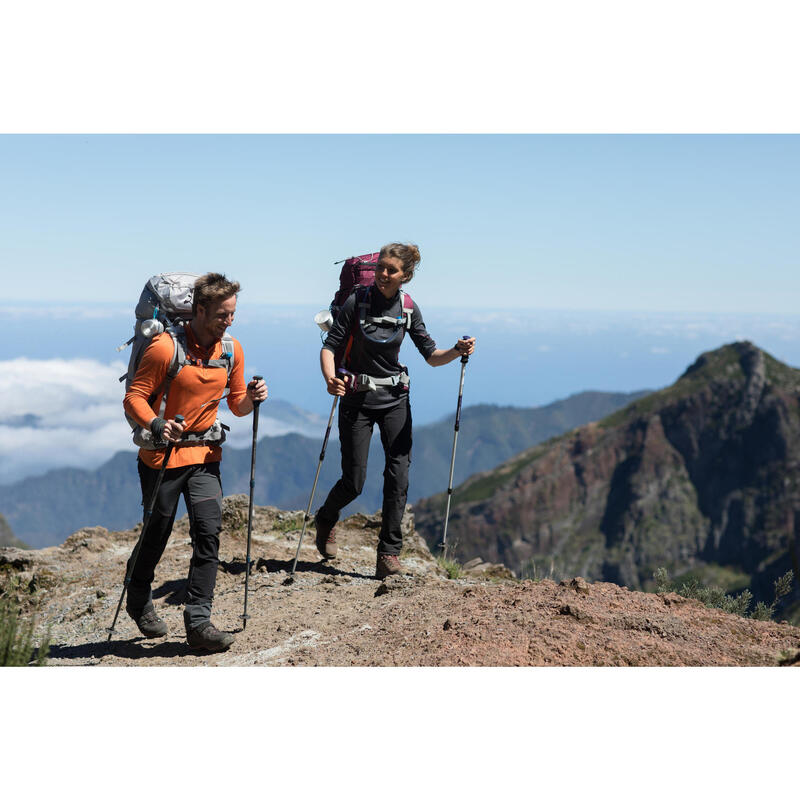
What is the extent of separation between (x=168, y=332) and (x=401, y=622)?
308 cm

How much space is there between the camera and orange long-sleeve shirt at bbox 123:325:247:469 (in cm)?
643

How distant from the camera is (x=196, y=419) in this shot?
671cm

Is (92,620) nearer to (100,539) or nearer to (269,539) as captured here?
(269,539)

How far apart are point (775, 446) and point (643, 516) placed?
29068mm

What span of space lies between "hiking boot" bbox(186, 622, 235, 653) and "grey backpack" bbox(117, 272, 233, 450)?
1.58 m

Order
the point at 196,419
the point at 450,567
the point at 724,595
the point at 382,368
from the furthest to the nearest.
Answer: the point at 450,567 < the point at 724,595 < the point at 382,368 < the point at 196,419

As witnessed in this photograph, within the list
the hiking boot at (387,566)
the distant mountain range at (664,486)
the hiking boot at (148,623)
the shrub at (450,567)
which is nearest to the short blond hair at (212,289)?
the hiking boot at (148,623)

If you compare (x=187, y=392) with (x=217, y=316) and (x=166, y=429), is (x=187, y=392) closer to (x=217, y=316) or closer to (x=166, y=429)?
(x=166, y=429)

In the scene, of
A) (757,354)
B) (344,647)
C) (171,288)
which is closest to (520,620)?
(344,647)

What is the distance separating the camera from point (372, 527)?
1256cm

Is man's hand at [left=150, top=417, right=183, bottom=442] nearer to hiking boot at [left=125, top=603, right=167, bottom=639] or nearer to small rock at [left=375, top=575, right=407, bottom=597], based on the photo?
hiking boot at [left=125, top=603, right=167, bottom=639]

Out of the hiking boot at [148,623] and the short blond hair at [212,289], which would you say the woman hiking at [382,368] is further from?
the hiking boot at [148,623]

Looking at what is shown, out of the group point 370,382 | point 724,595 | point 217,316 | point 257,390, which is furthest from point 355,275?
point 724,595

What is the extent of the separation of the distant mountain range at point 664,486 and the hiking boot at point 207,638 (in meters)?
145
